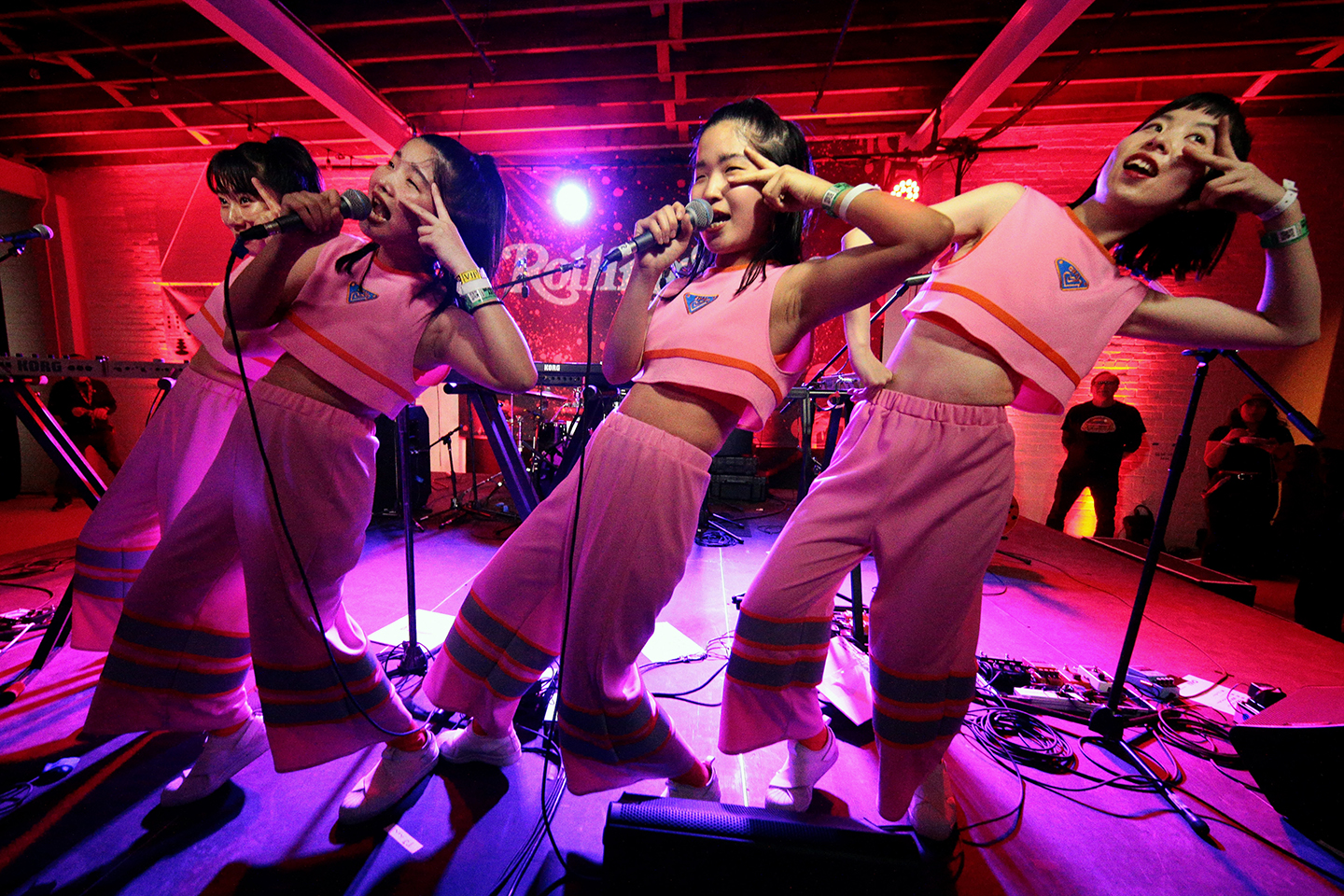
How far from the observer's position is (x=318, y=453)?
3.82 ft

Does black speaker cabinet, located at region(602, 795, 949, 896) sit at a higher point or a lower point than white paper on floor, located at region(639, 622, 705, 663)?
higher

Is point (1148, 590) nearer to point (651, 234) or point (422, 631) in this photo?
point (651, 234)

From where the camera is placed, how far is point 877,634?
124 cm

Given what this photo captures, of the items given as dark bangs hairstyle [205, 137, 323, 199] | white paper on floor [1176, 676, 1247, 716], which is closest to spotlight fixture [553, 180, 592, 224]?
dark bangs hairstyle [205, 137, 323, 199]

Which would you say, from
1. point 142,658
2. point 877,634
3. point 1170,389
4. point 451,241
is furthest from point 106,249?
point 1170,389

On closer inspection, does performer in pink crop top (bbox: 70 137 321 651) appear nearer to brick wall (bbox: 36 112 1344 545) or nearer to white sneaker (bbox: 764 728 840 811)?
white sneaker (bbox: 764 728 840 811)

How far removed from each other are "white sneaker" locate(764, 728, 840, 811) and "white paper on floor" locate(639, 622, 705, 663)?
0.94m

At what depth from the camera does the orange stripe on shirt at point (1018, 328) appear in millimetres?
1137

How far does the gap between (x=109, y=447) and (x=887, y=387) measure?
8.53 meters

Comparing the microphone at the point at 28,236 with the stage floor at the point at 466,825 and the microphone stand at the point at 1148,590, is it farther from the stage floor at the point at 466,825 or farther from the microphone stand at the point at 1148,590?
the microphone stand at the point at 1148,590

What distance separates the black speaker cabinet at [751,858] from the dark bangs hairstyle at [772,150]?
3.84ft

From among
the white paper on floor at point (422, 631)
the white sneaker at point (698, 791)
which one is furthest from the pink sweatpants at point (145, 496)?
the white sneaker at point (698, 791)

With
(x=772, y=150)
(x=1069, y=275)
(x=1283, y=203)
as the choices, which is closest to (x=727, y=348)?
(x=772, y=150)

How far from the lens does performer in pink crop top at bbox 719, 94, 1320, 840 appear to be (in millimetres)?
1154
